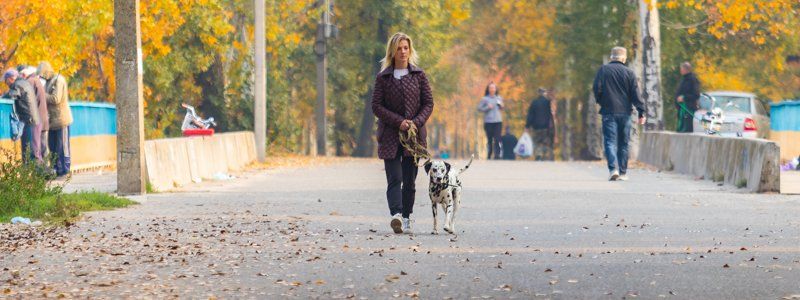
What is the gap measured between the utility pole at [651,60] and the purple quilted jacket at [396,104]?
2368 cm

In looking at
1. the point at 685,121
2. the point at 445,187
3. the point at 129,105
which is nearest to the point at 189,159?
the point at 129,105

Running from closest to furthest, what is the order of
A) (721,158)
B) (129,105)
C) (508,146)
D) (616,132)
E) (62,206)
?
1. (62,206)
2. (129,105)
3. (721,158)
4. (616,132)
5. (508,146)

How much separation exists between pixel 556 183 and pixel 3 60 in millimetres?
16344

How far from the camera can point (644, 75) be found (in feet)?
128

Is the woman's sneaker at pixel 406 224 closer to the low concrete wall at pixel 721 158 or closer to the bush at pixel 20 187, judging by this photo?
the bush at pixel 20 187

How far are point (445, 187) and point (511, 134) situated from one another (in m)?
27.6

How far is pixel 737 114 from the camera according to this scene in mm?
34781

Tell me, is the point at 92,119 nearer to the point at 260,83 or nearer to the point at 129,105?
the point at 260,83

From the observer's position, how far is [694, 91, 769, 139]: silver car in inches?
1336

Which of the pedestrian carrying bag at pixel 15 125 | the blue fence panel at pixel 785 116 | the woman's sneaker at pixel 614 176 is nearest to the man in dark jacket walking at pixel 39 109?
the pedestrian carrying bag at pixel 15 125

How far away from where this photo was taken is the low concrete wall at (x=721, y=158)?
2044 cm

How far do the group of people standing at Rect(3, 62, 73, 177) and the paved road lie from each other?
412 cm

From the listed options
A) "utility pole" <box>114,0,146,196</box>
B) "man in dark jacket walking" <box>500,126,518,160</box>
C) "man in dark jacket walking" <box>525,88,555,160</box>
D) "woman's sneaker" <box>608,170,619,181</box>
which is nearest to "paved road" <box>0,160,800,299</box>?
"utility pole" <box>114,0,146,196</box>

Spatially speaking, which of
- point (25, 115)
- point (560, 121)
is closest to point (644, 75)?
point (25, 115)
